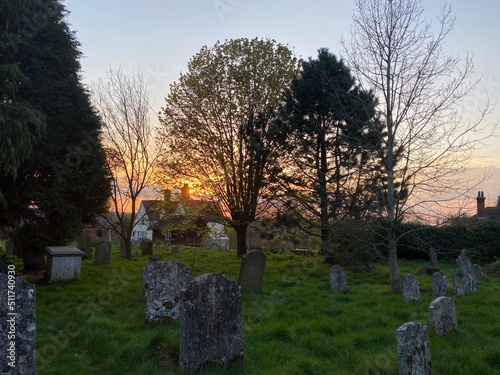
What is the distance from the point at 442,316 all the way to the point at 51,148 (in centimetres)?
1233

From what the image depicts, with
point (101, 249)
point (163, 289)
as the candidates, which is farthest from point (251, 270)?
point (101, 249)

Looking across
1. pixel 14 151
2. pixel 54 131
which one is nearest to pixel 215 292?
pixel 14 151

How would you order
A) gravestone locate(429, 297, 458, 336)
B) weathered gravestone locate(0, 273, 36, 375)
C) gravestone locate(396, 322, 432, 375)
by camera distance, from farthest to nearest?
1. gravestone locate(429, 297, 458, 336)
2. gravestone locate(396, 322, 432, 375)
3. weathered gravestone locate(0, 273, 36, 375)

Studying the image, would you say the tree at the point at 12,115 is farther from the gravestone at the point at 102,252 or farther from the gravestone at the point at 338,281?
the gravestone at the point at 338,281

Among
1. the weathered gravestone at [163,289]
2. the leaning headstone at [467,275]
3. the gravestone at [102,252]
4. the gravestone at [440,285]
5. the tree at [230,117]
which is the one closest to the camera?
the weathered gravestone at [163,289]

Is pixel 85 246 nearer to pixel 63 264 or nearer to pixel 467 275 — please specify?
pixel 63 264

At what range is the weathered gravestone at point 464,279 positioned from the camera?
1021 cm

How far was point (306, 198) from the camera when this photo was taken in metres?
16.9

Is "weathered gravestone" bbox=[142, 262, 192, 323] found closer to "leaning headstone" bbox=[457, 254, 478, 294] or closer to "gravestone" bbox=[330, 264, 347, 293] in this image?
"gravestone" bbox=[330, 264, 347, 293]

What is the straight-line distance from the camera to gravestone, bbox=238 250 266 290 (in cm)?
1072

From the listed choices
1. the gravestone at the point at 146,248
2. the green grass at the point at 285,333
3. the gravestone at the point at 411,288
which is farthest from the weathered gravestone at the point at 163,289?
the gravestone at the point at 146,248

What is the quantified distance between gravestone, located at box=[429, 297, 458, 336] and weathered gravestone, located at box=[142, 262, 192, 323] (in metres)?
4.15

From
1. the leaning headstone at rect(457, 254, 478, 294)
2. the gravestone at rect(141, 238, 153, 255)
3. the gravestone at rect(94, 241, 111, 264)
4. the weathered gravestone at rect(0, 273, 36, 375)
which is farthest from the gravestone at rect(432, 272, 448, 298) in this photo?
the gravestone at rect(141, 238, 153, 255)

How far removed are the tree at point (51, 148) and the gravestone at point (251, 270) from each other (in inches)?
266
